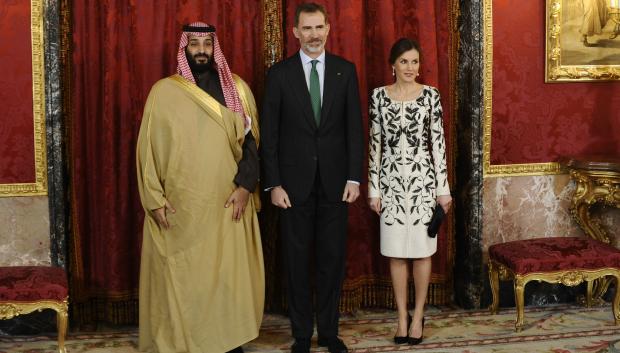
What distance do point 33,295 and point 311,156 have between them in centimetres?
152

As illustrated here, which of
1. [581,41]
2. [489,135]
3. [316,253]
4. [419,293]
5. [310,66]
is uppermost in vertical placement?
[581,41]

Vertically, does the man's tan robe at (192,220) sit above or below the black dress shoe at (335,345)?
above

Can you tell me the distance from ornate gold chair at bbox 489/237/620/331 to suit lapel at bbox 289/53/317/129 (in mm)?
1432

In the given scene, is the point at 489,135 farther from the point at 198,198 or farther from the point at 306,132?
the point at 198,198

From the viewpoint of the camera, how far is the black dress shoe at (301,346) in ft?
13.4

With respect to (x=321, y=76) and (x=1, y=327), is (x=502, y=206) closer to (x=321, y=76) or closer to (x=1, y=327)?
(x=321, y=76)

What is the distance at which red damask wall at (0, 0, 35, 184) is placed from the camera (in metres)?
4.33

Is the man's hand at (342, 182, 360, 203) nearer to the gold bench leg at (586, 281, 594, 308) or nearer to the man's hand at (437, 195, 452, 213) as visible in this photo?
the man's hand at (437, 195, 452, 213)

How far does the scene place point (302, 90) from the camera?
13.1 ft

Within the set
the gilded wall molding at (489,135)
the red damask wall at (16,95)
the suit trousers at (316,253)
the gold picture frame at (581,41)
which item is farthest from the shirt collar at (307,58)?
the gold picture frame at (581,41)

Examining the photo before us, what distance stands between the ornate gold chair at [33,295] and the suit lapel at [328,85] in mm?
1551

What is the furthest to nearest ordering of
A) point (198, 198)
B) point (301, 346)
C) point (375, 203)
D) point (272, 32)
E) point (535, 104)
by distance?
1. point (535, 104)
2. point (272, 32)
3. point (375, 203)
4. point (301, 346)
5. point (198, 198)

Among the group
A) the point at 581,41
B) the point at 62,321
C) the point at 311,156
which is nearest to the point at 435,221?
the point at 311,156

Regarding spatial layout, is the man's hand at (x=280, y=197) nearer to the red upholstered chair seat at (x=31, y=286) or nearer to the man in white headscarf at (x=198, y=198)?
the man in white headscarf at (x=198, y=198)
